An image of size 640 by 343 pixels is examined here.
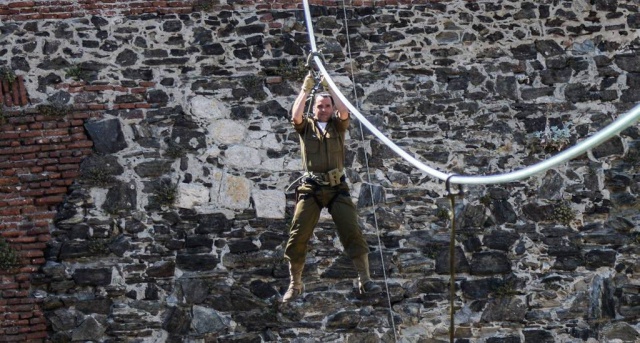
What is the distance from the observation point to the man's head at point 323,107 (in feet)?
29.5

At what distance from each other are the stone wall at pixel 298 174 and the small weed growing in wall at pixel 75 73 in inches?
0.8

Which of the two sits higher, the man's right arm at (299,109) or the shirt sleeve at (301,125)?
the man's right arm at (299,109)

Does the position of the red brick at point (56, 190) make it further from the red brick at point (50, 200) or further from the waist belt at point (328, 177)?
the waist belt at point (328, 177)

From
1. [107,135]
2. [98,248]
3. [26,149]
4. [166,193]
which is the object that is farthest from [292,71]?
[26,149]

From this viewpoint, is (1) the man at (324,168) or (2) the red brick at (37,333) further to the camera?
(2) the red brick at (37,333)

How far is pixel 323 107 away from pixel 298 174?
7.91ft

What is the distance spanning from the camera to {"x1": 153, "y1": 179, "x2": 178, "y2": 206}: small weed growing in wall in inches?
444

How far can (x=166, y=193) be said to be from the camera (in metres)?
11.3

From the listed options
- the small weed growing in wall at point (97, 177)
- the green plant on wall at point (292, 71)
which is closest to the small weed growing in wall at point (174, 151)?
the small weed growing in wall at point (97, 177)

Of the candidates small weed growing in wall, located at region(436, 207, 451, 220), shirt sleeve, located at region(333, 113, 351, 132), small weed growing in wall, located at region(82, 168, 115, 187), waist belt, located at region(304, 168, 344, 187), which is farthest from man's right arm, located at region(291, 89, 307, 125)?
small weed growing in wall, located at region(82, 168, 115, 187)

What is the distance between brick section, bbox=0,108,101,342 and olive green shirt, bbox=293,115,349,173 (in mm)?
3007

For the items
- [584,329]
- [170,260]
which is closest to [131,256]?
[170,260]

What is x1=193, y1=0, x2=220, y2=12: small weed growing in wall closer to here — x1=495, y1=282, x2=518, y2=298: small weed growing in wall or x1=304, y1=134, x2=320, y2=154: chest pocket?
x1=304, y1=134, x2=320, y2=154: chest pocket

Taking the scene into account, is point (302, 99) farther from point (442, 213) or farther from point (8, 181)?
point (8, 181)
